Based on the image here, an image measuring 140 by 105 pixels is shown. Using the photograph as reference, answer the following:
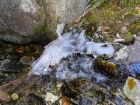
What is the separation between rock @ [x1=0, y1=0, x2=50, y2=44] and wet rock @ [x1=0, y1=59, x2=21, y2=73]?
56cm

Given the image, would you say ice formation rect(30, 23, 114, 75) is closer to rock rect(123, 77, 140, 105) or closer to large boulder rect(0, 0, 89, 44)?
large boulder rect(0, 0, 89, 44)

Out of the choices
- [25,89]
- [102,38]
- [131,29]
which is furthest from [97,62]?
[25,89]

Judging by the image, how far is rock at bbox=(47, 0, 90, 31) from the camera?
4.02 m

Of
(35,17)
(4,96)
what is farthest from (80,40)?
(4,96)

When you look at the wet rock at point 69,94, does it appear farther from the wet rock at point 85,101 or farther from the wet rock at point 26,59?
the wet rock at point 26,59

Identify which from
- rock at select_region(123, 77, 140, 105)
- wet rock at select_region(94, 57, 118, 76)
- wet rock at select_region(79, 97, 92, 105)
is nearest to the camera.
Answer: rock at select_region(123, 77, 140, 105)

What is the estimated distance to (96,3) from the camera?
4879mm

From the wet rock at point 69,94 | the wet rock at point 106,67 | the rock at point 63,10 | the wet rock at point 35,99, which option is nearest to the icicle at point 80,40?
the rock at point 63,10

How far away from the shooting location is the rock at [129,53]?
4.07m

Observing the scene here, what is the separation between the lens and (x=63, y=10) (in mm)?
4141

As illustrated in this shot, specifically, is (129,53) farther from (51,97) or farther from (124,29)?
(51,97)

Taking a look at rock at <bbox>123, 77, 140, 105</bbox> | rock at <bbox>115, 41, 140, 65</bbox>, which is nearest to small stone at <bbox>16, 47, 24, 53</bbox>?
rock at <bbox>115, 41, 140, 65</bbox>

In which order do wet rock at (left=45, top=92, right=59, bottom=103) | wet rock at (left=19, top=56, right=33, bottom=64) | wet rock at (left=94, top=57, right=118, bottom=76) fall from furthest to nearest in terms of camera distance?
wet rock at (left=19, top=56, right=33, bottom=64) → wet rock at (left=94, top=57, right=118, bottom=76) → wet rock at (left=45, top=92, right=59, bottom=103)

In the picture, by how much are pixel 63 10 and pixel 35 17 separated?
56cm
